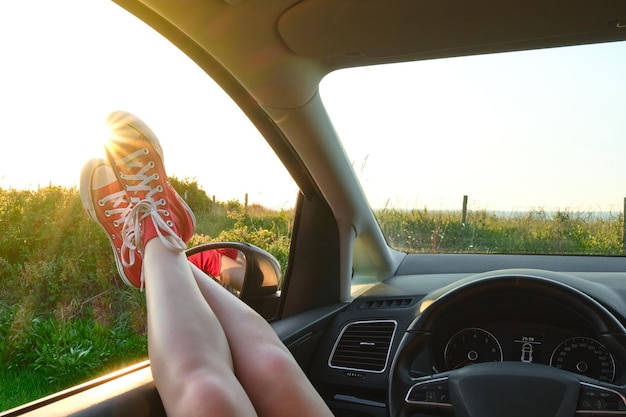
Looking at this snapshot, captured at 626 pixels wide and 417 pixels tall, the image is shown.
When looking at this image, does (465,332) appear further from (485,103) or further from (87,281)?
(87,281)

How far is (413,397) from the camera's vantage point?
1.94 meters

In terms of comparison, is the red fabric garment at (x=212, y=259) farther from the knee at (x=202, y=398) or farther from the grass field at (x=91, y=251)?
the knee at (x=202, y=398)

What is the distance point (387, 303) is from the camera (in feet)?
8.98

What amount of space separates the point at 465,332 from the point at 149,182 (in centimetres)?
134

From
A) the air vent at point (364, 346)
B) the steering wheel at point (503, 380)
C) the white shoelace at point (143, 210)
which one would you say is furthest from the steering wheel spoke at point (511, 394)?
the white shoelace at point (143, 210)

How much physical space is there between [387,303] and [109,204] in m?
1.33

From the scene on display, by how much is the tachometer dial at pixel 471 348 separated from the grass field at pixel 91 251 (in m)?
0.81

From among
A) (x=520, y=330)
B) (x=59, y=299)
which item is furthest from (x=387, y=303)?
(x=59, y=299)

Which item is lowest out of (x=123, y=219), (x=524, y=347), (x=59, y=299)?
(x=524, y=347)

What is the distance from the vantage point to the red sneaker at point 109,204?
7.26 ft

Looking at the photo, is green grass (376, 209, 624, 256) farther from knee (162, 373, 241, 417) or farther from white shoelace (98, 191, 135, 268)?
knee (162, 373, 241, 417)

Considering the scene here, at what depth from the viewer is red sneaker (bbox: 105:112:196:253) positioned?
214 cm

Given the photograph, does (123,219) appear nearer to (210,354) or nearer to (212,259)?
(212,259)

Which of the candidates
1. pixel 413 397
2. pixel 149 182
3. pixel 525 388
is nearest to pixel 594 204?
pixel 525 388
